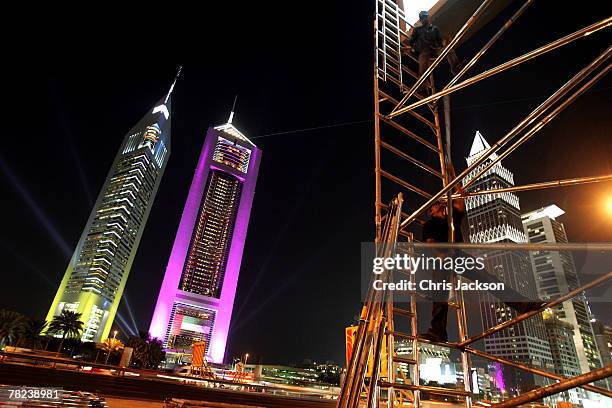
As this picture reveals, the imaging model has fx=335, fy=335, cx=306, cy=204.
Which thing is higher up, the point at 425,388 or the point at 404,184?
the point at 404,184

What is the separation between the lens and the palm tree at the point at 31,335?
48.2 m

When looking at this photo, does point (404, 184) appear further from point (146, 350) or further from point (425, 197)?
point (146, 350)

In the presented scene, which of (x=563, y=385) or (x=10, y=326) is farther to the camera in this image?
(x=10, y=326)

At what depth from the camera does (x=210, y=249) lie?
324 feet

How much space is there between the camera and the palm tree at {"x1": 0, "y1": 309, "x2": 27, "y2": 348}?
4309cm

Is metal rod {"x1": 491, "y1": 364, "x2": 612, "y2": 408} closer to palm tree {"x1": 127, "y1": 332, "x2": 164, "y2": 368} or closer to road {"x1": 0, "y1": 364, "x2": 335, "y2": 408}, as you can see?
road {"x1": 0, "y1": 364, "x2": 335, "y2": 408}

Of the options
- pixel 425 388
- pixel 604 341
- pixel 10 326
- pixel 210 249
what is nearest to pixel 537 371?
pixel 425 388

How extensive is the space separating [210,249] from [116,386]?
308ft

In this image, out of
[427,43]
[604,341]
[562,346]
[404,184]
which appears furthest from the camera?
[562,346]

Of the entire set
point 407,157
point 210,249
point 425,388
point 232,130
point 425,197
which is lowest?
point 425,388

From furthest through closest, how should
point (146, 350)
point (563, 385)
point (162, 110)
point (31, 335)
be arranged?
1. point (162, 110)
2. point (146, 350)
3. point (31, 335)
4. point (563, 385)

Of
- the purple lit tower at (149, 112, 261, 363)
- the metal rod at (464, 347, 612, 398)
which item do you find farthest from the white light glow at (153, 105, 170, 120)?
the metal rod at (464, 347, 612, 398)

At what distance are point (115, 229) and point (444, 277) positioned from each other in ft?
406

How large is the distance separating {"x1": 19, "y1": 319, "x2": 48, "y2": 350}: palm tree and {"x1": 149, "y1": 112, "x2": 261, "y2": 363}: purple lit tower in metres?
20.7
